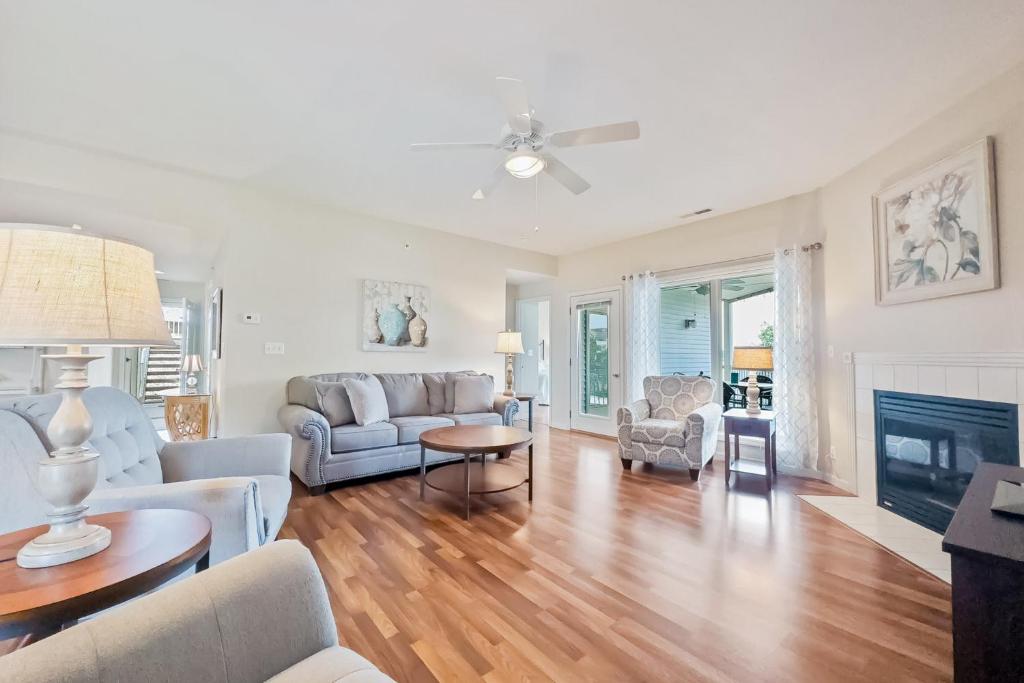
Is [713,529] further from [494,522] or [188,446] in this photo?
[188,446]

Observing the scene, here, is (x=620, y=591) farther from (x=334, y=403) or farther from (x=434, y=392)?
(x=434, y=392)

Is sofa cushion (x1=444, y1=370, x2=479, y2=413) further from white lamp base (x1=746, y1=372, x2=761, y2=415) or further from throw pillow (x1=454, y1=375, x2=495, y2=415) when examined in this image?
white lamp base (x1=746, y1=372, x2=761, y2=415)

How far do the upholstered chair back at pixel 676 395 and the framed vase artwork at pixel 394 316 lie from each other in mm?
2679

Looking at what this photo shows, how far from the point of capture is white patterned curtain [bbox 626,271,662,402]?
5086 mm

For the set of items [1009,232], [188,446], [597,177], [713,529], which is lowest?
[713,529]

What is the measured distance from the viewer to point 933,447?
2742 millimetres

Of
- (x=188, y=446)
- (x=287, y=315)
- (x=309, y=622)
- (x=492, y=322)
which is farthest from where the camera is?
(x=492, y=322)

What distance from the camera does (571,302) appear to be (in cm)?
618

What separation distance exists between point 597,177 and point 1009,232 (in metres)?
2.51

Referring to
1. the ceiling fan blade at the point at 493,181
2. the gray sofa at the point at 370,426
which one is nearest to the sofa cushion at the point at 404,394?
the gray sofa at the point at 370,426

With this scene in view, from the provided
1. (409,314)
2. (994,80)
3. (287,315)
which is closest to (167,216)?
(287,315)

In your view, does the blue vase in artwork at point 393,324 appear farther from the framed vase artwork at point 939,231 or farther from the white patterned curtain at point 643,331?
the framed vase artwork at point 939,231

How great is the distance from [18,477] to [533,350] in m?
6.38

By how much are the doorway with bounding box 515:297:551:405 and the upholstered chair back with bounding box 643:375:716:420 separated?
2768 millimetres
